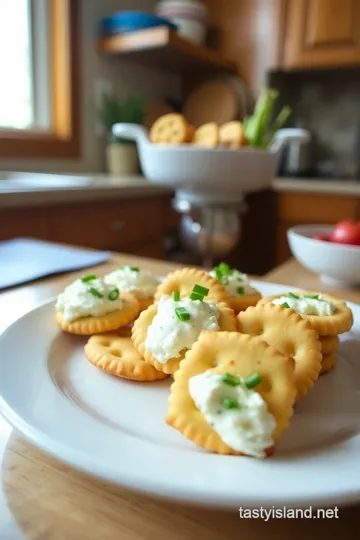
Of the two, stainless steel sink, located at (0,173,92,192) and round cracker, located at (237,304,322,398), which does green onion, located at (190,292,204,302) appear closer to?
round cracker, located at (237,304,322,398)

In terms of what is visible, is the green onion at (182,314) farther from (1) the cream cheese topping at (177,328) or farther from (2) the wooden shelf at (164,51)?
(2) the wooden shelf at (164,51)

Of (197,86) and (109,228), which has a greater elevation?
(197,86)

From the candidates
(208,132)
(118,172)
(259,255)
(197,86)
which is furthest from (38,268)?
(197,86)

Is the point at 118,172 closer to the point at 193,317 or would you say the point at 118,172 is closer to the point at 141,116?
the point at 141,116

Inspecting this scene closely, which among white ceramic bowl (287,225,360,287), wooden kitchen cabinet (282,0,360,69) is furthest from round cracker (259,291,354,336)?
wooden kitchen cabinet (282,0,360,69)

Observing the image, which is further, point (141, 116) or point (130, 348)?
point (141, 116)

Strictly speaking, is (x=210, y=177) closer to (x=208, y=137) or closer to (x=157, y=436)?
(x=208, y=137)
